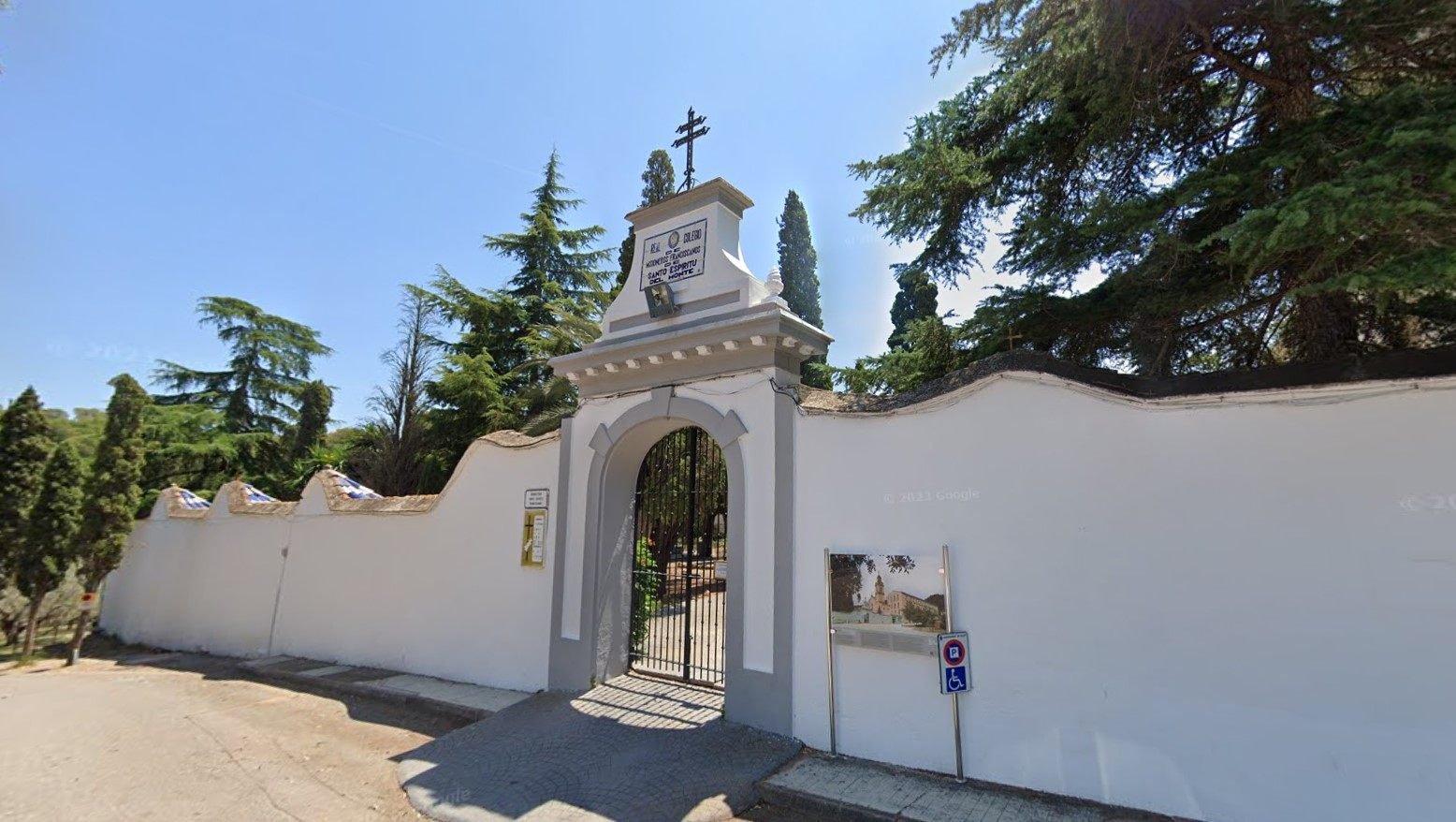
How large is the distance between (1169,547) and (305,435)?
84.9 ft

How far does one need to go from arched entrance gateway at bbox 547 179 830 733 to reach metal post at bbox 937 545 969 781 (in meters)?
1.42

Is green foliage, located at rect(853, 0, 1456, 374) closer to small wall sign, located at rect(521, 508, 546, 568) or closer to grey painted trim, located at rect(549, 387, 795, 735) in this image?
grey painted trim, located at rect(549, 387, 795, 735)

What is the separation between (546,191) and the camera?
21.7 meters

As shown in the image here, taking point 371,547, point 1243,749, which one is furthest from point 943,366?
point 371,547

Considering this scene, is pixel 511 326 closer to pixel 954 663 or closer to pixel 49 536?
pixel 49 536

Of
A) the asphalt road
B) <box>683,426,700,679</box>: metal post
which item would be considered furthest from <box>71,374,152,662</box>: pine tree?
<box>683,426,700,679</box>: metal post

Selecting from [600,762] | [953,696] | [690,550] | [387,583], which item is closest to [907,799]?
[953,696]

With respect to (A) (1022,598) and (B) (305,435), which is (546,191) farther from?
(A) (1022,598)

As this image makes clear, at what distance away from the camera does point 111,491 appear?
40.6ft

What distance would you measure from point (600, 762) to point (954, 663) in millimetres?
3077

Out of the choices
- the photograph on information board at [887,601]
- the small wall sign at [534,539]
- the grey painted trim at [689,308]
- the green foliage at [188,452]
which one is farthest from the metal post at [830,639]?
the green foliage at [188,452]

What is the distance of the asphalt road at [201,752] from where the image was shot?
499cm

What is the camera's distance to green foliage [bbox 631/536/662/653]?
26.5 feet

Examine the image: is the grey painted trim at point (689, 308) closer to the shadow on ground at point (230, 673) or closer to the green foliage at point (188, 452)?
the shadow on ground at point (230, 673)
